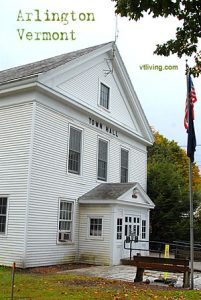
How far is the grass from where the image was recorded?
9828 millimetres

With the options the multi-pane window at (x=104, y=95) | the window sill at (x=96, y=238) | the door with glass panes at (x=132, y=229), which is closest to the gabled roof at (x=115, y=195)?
the door with glass panes at (x=132, y=229)

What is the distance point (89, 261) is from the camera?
Result: 19234 millimetres

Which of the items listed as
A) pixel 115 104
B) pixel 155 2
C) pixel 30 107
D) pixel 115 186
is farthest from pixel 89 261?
pixel 155 2

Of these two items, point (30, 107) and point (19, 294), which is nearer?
point (19, 294)

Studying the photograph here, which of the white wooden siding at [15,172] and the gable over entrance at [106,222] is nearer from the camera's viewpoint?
the white wooden siding at [15,172]

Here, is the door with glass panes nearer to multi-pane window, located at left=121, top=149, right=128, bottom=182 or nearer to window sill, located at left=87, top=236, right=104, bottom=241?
window sill, located at left=87, top=236, right=104, bottom=241

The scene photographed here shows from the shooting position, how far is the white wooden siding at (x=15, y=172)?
53.8 ft

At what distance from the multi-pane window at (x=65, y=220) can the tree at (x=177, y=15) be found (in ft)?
36.0

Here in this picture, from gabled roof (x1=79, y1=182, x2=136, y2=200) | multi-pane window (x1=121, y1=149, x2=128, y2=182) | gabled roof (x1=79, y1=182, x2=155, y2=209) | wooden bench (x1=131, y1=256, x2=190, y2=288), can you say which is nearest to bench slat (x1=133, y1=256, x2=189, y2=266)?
wooden bench (x1=131, y1=256, x2=190, y2=288)

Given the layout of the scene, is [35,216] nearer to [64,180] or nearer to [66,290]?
[64,180]

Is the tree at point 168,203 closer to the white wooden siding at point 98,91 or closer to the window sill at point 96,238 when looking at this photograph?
the white wooden siding at point 98,91

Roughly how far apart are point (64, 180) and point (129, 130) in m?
7.40

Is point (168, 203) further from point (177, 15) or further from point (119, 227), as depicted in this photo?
point (177, 15)

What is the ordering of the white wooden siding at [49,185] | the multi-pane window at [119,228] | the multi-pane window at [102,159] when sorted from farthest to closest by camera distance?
the multi-pane window at [102,159], the multi-pane window at [119,228], the white wooden siding at [49,185]
